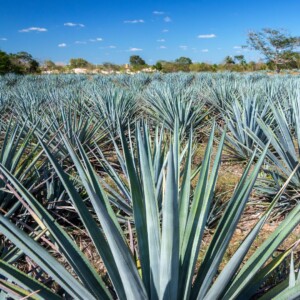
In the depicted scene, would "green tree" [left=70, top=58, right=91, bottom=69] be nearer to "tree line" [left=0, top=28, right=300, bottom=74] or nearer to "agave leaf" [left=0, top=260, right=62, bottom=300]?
"tree line" [left=0, top=28, right=300, bottom=74]

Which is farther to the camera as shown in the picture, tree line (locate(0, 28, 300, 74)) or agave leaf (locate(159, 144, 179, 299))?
tree line (locate(0, 28, 300, 74))

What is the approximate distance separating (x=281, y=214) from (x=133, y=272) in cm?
219

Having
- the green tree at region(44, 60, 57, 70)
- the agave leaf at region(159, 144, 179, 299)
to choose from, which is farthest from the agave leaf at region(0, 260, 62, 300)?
the green tree at region(44, 60, 57, 70)

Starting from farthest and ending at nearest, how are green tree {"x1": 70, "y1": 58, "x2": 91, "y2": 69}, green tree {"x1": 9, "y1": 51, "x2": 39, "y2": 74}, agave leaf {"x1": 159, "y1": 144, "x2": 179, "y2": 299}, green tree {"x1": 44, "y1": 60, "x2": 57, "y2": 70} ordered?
green tree {"x1": 70, "y1": 58, "x2": 91, "y2": 69} < green tree {"x1": 44, "y1": 60, "x2": 57, "y2": 70} < green tree {"x1": 9, "y1": 51, "x2": 39, "y2": 74} < agave leaf {"x1": 159, "y1": 144, "x2": 179, "y2": 299}

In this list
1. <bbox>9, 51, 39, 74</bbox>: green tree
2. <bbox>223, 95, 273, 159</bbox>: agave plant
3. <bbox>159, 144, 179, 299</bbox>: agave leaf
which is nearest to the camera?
<bbox>159, 144, 179, 299</bbox>: agave leaf

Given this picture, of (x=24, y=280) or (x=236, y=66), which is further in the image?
(x=236, y=66)

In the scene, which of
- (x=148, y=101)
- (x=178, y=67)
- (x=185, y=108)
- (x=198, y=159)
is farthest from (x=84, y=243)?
(x=178, y=67)

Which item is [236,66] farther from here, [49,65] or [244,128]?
[244,128]

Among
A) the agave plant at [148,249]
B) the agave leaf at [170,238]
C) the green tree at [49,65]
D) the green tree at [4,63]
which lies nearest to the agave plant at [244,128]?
the agave plant at [148,249]

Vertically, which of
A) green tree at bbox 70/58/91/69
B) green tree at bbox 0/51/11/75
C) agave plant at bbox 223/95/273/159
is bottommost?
agave plant at bbox 223/95/273/159

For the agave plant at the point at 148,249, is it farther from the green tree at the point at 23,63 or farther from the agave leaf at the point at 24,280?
the green tree at the point at 23,63

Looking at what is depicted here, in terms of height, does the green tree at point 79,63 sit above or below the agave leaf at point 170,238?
above

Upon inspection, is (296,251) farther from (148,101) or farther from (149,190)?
(148,101)

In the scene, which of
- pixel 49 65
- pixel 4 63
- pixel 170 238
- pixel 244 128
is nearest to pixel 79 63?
pixel 49 65
